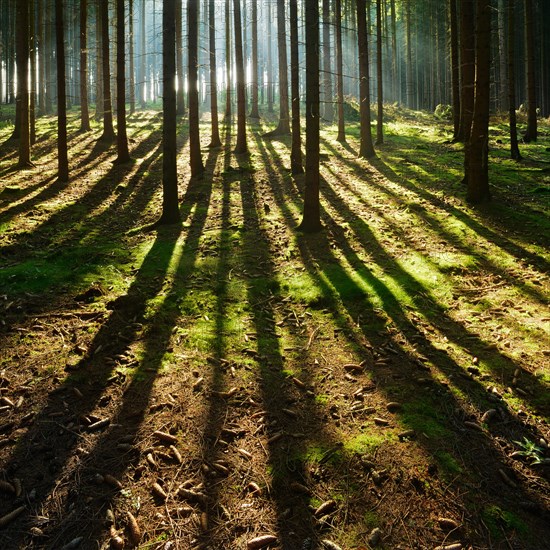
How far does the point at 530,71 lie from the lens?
17.9 metres

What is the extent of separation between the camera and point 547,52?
109 ft

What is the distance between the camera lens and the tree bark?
14125mm

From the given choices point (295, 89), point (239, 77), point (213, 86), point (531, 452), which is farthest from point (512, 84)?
point (531, 452)

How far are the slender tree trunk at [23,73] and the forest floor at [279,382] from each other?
6412 millimetres

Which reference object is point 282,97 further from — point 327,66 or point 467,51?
point 467,51

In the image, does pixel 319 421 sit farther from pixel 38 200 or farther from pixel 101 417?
pixel 38 200

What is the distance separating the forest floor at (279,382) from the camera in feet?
10.4

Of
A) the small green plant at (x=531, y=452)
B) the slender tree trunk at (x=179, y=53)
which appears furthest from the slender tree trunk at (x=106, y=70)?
the small green plant at (x=531, y=452)

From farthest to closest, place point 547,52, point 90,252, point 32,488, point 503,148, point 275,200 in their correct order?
point 547,52 → point 503,148 → point 275,200 → point 90,252 → point 32,488

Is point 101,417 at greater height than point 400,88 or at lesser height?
lesser

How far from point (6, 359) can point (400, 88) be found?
60.7m

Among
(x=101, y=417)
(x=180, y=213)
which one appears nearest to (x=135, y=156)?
(x=180, y=213)

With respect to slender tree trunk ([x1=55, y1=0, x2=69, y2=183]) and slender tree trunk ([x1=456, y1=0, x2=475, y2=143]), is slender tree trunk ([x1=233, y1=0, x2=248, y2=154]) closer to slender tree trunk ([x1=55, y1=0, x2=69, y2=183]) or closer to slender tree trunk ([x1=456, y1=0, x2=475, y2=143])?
Answer: slender tree trunk ([x1=55, y1=0, x2=69, y2=183])

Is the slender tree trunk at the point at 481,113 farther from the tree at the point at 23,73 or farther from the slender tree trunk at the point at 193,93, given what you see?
the tree at the point at 23,73
